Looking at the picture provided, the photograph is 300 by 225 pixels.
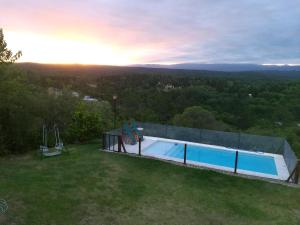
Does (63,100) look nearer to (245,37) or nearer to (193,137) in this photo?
(193,137)

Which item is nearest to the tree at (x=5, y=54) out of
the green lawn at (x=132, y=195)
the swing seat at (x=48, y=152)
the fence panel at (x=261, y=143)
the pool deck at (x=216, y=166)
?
the swing seat at (x=48, y=152)

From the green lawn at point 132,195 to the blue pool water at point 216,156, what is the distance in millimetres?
1899

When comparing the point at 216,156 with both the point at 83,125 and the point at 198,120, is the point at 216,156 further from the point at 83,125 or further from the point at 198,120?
the point at 198,120

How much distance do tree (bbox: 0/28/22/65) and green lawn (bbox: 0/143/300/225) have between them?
3546 mm

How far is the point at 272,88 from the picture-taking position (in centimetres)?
3609

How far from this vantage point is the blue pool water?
9850 millimetres

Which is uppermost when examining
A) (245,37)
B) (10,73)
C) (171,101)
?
(245,37)

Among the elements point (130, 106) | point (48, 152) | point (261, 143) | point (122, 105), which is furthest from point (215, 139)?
point (122, 105)

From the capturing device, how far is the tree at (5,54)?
857 centimetres

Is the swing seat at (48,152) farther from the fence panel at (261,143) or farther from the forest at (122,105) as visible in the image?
the fence panel at (261,143)

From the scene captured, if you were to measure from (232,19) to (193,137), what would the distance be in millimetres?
6636

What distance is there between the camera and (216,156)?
11.0m

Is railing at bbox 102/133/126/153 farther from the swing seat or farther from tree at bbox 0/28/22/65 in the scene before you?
tree at bbox 0/28/22/65

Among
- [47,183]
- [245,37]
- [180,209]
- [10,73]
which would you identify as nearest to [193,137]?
[180,209]
